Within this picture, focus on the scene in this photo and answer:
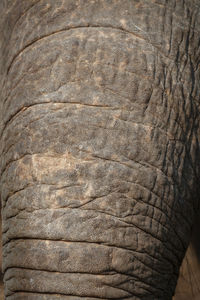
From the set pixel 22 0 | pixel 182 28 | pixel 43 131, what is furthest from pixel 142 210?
pixel 22 0

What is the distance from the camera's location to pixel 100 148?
126 centimetres

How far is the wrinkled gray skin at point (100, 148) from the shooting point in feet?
4.03

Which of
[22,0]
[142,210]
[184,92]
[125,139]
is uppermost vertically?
[22,0]

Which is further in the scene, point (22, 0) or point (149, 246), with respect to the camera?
point (22, 0)

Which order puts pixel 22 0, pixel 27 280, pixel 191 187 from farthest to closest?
pixel 22 0
pixel 191 187
pixel 27 280

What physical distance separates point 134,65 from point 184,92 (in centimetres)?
16

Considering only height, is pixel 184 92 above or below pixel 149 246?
above

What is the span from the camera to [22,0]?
151 cm

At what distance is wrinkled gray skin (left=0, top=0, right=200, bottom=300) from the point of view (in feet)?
4.03

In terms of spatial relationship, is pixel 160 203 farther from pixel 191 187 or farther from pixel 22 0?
pixel 22 0

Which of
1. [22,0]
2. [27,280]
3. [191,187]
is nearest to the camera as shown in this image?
[27,280]

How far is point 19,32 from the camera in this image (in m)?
1.50

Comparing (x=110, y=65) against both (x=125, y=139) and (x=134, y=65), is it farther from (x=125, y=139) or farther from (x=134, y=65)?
(x=125, y=139)

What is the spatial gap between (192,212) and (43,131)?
46 centimetres
